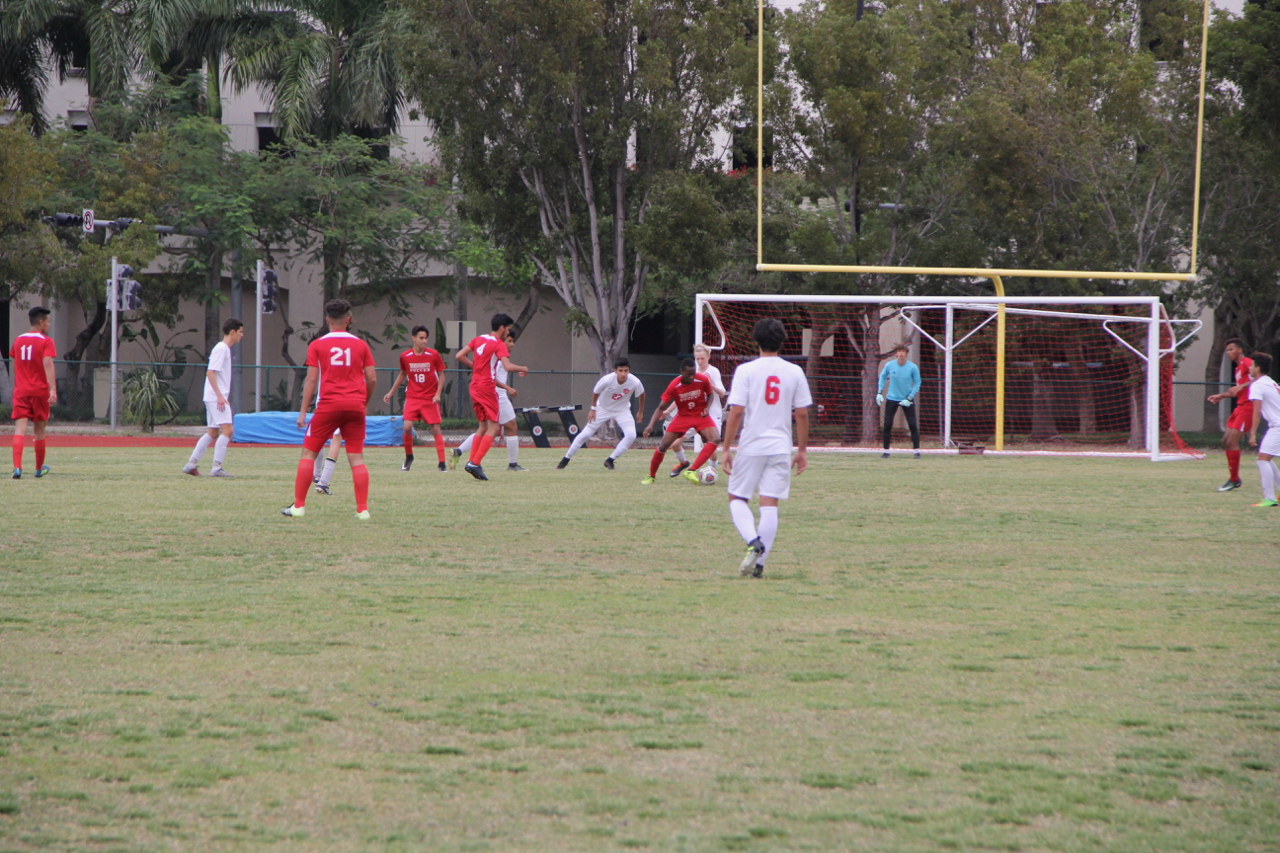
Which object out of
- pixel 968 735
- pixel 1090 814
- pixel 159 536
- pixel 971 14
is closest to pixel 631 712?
pixel 968 735

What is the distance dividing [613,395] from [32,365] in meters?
6.99

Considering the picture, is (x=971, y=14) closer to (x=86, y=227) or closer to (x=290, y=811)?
(x=86, y=227)

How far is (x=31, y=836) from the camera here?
3586 millimetres

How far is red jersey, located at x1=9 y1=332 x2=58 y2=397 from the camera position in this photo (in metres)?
15.0

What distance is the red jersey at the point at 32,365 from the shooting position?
1498 cm

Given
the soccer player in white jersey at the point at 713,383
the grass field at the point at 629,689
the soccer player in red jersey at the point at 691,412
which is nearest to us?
the grass field at the point at 629,689

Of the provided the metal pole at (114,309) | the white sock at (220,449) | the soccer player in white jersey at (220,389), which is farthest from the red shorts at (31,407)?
the metal pole at (114,309)

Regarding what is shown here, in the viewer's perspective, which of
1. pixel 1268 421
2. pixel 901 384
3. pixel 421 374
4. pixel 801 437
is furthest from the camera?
pixel 901 384

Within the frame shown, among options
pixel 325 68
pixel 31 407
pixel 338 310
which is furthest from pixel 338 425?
pixel 325 68

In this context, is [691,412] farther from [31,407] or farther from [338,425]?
[31,407]

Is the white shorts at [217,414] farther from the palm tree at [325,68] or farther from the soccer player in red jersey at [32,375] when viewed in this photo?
the palm tree at [325,68]

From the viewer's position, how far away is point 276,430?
27.1 meters

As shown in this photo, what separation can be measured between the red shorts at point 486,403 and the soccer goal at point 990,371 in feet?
32.7

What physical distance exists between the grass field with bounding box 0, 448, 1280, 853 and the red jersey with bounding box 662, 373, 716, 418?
5156 millimetres
